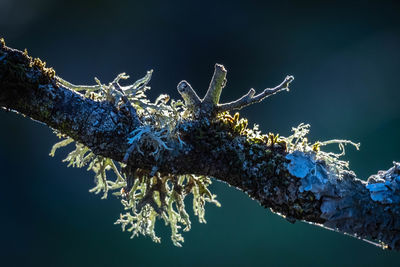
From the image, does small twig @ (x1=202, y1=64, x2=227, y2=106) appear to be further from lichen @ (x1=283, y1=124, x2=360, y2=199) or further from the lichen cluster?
lichen @ (x1=283, y1=124, x2=360, y2=199)

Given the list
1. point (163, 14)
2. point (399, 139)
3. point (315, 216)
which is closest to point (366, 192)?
point (315, 216)

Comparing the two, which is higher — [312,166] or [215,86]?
[215,86]

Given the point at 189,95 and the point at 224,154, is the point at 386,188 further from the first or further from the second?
the point at 189,95

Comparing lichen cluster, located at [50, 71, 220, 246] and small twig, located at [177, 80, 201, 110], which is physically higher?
small twig, located at [177, 80, 201, 110]

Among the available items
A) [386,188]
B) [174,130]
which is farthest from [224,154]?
[386,188]

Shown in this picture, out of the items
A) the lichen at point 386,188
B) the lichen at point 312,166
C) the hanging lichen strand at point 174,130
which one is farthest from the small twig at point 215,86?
the lichen at point 386,188

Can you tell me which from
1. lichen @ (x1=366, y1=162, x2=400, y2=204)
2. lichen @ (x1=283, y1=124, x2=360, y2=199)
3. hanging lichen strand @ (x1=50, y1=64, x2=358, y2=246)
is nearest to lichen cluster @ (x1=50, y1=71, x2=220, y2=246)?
hanging lichen strand @ (x1=50, y1=64, x2=358, y2=246)

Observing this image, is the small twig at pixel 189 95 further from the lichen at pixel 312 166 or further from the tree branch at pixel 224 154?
the lichen at pixel 312 166

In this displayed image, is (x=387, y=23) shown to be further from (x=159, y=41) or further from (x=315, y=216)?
(x=315, y=216)

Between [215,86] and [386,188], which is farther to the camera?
[215,86]
